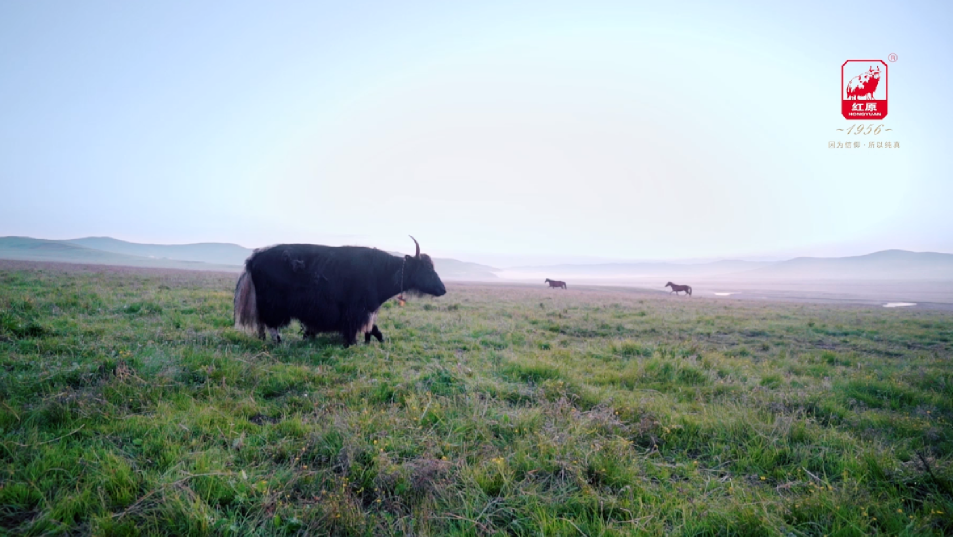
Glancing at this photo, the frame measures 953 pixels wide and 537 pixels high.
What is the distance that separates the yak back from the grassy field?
2.51ft

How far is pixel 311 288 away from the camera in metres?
7.72

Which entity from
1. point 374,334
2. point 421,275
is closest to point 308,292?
point 374,334

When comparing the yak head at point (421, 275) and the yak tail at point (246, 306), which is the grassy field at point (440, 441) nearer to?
the yak tail at point (246, 306)

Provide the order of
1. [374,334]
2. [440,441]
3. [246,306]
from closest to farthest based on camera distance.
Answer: [440,441] < [246,306] < [374,334]

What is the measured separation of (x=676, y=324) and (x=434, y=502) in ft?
42.3

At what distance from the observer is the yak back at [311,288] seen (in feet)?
24.9

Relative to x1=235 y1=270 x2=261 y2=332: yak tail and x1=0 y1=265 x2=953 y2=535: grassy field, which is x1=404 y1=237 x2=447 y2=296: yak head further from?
x1=235 y1=270 x2=261 y2=332: yak tail

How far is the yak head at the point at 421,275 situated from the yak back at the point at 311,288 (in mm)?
1029

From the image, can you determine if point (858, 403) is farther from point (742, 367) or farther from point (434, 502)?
point (434, 502)

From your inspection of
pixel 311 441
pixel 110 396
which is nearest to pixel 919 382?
pixel 311 441

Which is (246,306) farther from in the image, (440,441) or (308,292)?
(440,441)

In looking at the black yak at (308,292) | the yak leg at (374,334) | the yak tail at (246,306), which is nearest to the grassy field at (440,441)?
the yak tail at (246,306)

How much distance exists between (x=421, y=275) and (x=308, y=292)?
2.59m

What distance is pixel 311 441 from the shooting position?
3.47m
